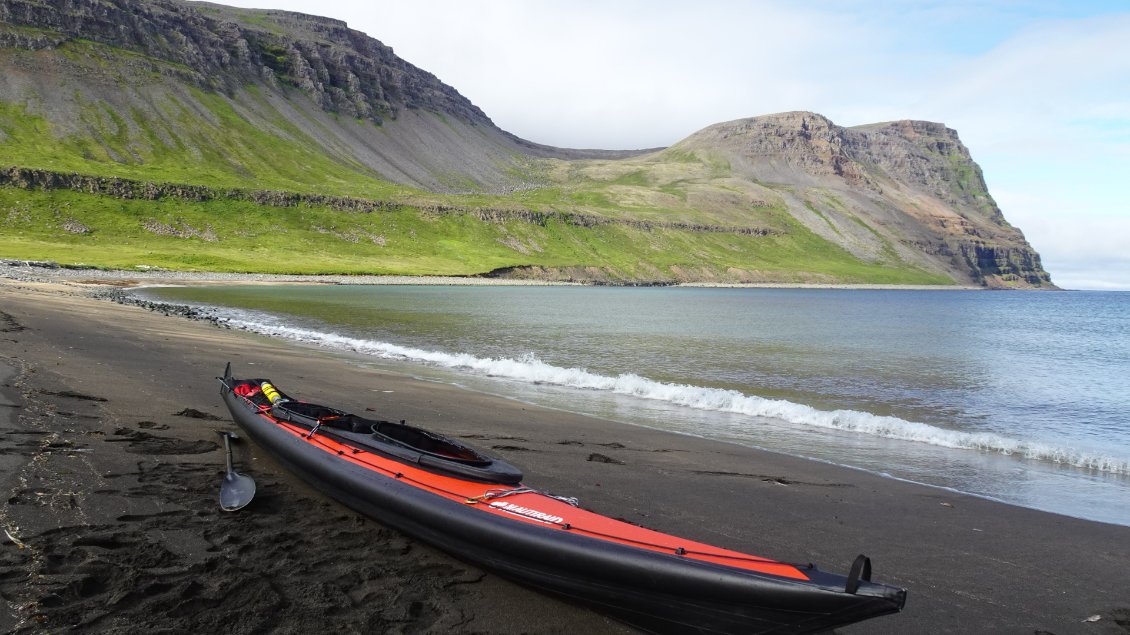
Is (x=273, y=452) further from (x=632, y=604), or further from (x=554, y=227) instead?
(x=554, y=227)

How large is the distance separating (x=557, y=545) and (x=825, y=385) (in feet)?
58.4

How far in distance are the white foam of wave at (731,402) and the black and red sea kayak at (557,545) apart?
10.4m

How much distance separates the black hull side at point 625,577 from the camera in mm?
4500

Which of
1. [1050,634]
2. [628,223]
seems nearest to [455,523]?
[1050,634]

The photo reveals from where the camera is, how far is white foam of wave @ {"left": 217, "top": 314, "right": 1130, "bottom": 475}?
42.3ft

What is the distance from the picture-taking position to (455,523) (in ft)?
20.3

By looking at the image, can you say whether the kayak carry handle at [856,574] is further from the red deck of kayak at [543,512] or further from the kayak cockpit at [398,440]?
the kayak cockpit at [398,440]

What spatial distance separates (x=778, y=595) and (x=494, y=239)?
158 meters

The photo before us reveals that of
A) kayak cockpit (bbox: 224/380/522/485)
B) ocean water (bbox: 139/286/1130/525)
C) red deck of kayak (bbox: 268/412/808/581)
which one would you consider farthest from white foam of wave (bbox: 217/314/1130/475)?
red deck of kayak (bbox: 268/412/808/581)

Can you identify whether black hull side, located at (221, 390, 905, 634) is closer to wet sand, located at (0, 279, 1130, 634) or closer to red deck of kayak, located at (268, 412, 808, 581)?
red deck of kayak, located at (268, 412, 808, 581)

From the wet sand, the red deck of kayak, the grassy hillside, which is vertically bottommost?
the wet sand

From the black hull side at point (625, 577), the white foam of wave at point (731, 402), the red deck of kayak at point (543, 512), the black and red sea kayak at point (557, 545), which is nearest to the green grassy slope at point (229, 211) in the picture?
the white foam of wave at point (731, 402)

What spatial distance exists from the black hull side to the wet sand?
0.84 ft

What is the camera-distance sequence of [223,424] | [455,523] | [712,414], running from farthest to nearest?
[712,414] < [223,424] < [455,523]
